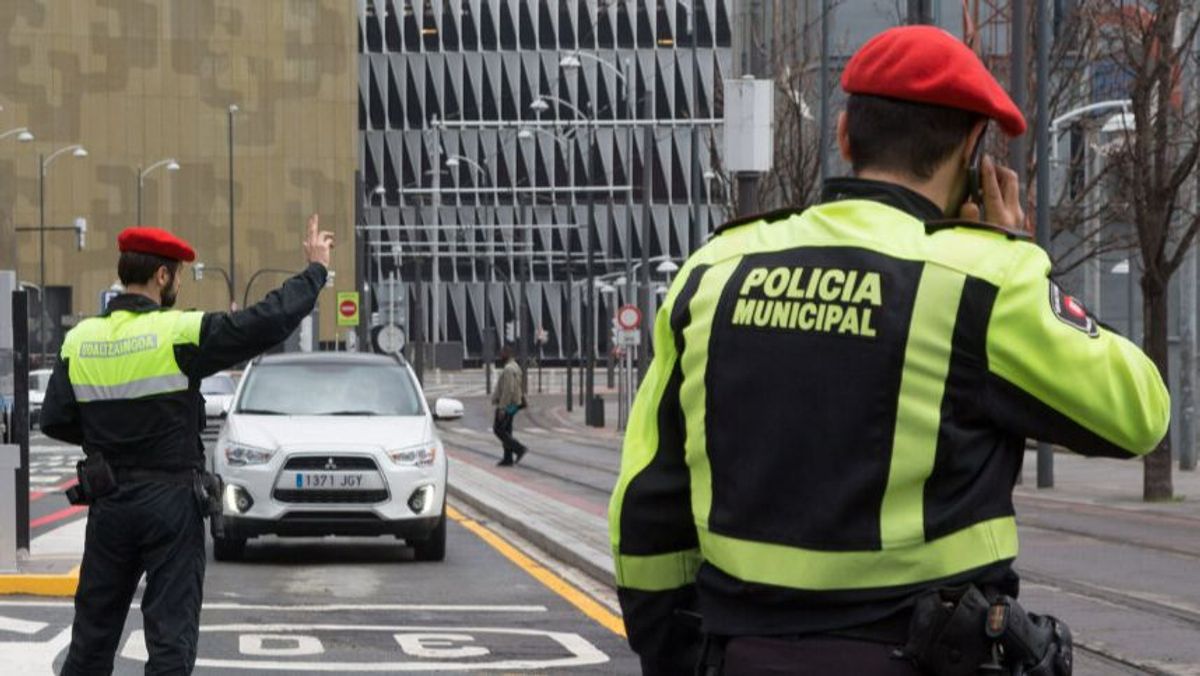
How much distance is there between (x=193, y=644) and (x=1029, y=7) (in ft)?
103

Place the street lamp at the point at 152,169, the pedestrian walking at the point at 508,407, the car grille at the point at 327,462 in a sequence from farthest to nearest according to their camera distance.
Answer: the street lamp at the point at 152,169, the pedestrian walking at the point at 508,407, the car grille at the point at 327,462

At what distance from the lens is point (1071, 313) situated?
3523 mm

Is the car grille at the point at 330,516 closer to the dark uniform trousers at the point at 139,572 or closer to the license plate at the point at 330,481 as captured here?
the license plate at the point at 330,481

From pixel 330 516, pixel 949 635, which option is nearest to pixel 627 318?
pixel 330 516

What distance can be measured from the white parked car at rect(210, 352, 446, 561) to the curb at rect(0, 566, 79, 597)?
2564mm

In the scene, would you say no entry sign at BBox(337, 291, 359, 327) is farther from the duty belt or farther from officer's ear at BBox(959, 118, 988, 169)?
officer's ear at BBox(959, 118, 988, 169)

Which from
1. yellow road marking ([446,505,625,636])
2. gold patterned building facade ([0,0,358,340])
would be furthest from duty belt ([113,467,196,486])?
gold patterned building facade ([0,0,358,340])

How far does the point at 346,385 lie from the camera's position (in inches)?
758

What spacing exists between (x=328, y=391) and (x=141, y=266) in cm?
1099

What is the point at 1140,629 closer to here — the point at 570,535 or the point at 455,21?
the point at 570,535

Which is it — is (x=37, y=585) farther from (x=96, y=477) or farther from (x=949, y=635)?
(x=949, y=635)

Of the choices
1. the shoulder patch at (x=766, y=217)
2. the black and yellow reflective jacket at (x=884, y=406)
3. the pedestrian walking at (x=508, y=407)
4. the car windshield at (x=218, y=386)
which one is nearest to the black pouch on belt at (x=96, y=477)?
the shoulder patch at (x=766, y=217)

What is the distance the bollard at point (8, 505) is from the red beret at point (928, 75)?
1190 centimetres

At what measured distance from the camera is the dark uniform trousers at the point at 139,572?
7.72 m
